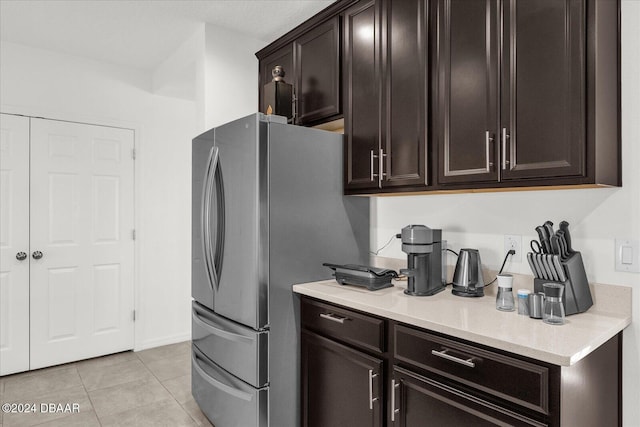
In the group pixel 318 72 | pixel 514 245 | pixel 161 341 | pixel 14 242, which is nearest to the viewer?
pixel 514 245

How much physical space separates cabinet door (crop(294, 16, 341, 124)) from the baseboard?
2718mm

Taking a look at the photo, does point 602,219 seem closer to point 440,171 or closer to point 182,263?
point 440,171

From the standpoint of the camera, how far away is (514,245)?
1.83 metres

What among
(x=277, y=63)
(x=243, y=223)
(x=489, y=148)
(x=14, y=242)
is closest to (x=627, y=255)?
(x=489, y=148)

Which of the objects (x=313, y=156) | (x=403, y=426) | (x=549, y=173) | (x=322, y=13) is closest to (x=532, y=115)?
(x=549, y=173)

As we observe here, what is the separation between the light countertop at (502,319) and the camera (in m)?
1.20

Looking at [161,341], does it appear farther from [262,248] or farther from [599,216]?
[599,216]

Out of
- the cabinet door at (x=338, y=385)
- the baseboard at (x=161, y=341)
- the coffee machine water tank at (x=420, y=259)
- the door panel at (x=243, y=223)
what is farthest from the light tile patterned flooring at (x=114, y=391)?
the coffee machine water tank at (x=420, y=259)

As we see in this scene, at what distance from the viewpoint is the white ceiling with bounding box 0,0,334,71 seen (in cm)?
263

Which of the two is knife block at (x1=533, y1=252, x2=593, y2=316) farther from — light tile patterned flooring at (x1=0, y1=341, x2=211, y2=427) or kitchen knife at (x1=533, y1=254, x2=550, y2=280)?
light tile patterned flooring at (x1=0, y1=341, x2=211, y2=427)

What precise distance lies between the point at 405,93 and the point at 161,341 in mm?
3411

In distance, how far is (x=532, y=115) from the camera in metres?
1.47

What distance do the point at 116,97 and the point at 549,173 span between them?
3.67 m

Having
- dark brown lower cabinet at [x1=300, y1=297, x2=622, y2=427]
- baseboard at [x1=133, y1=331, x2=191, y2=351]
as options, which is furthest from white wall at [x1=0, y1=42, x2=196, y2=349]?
dark brown lower cabinet at [x1=300, y1=297, x2=622, y2=427]
